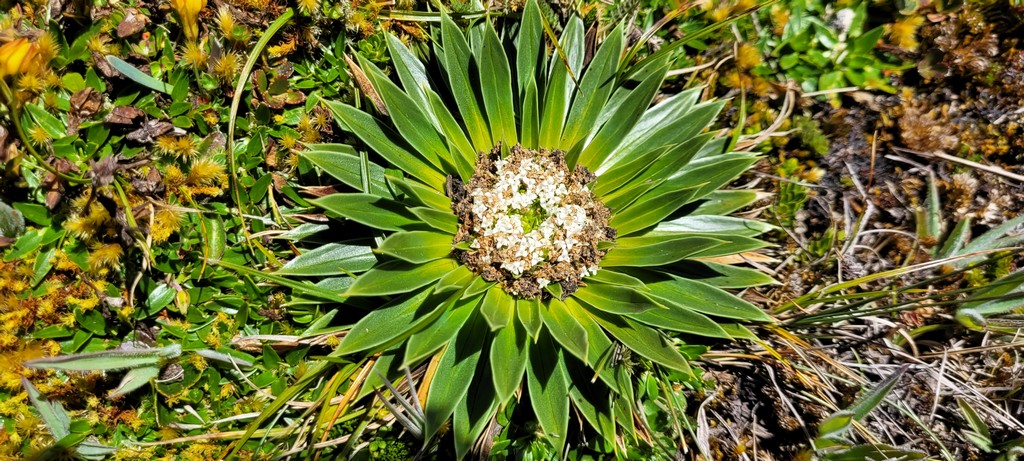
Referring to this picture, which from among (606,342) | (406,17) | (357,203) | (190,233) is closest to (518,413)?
(606,342)

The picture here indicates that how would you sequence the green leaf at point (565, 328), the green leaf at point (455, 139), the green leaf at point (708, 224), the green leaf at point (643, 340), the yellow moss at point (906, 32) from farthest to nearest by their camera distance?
the yellow moss at point (906, 32)
the green leaf at point (708, 224)
the green leaf at point (455, 139)
the green leaf at point (643, 340)
the green leaf at point (565, 328)

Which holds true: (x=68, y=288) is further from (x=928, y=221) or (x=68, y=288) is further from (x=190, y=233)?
(x=928, y=221)

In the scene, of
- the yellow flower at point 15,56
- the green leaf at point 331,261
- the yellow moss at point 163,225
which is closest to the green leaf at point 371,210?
the green leaf at point 331,261

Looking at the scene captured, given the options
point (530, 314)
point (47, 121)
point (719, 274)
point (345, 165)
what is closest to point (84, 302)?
point (47, 121)

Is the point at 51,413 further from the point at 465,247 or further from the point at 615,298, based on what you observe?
the point at 615,298

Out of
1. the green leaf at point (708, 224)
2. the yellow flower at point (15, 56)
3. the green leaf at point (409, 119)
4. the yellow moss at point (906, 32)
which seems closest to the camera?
the yellow flower at point (15, 56)

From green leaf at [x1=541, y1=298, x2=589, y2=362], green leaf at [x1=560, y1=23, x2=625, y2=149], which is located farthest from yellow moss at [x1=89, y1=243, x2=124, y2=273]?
green leaf at [x1=560, y1=23, x2=625, y2=149]

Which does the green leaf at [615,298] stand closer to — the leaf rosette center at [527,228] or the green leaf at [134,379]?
the leaf rosette center at [527,228]
